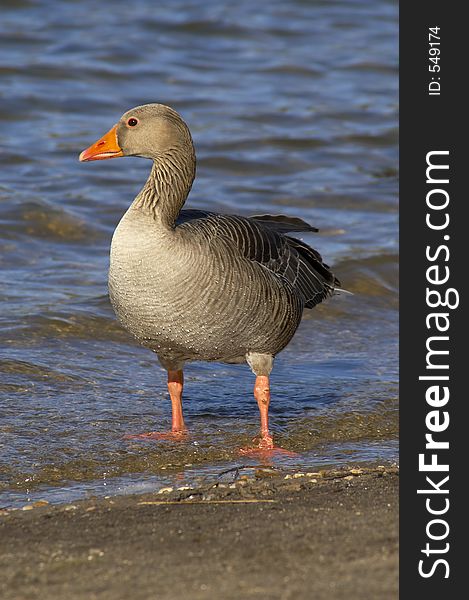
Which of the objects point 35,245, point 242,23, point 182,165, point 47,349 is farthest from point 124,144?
point 242,23

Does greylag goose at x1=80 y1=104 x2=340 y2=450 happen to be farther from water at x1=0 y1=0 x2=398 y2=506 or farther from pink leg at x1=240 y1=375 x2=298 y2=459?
water at x1=0 y1=0 x2=398 y2=506

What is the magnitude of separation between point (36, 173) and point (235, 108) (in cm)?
482

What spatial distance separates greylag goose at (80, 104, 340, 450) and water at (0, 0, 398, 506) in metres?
Result: 0.68

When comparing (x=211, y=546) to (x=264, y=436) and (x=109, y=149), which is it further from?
(x=109, y=149)

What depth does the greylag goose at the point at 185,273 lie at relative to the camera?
704 centimetres

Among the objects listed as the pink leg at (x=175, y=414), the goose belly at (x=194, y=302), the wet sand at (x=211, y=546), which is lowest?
the wet sand at (x=211, y=546)

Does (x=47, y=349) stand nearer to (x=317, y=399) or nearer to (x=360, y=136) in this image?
(x=317, y=399)

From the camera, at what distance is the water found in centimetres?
788

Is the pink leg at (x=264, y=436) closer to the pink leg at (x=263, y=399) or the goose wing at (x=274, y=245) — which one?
the pink leg at (x=263, y=399)

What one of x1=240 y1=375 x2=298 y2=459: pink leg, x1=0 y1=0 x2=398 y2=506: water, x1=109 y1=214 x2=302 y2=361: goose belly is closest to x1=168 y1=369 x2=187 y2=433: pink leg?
x1=0 y1=0 x2=398 y2=506: water

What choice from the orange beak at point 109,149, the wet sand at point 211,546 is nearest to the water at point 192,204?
the wet sand at point 211,546

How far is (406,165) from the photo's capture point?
27.0ft

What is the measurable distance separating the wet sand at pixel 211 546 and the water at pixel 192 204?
95cm

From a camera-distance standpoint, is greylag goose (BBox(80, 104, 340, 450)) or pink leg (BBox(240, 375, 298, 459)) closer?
greylag goose (BBox(80, 104, 340, 450))
